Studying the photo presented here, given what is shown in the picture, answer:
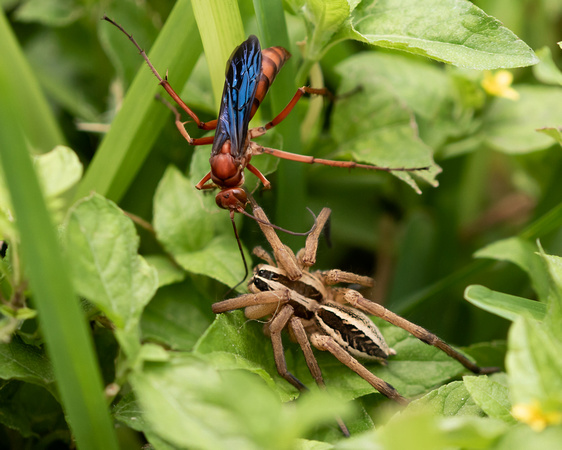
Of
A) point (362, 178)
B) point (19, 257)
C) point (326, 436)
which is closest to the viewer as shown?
point (19, 257)

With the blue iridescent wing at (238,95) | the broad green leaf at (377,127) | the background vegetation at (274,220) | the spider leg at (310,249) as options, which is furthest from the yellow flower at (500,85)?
the blue iridescent wing at (238,95)

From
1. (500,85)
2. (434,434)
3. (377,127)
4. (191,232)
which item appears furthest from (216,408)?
(500,85)

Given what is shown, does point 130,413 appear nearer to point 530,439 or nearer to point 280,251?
point 280,251

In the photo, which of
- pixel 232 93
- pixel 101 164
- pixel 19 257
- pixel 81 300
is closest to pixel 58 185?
pixel 19 257

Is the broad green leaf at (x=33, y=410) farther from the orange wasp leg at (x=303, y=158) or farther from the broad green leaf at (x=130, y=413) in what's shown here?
the orange wasp leg at (x=303, y=158)

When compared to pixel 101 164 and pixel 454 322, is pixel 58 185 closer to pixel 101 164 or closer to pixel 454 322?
pixel 101 164

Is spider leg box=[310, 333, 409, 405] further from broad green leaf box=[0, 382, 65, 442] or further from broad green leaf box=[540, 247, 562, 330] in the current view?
broad green leaf box=[0, 382, 65, 442]
